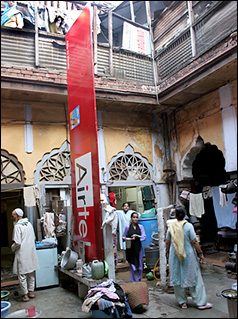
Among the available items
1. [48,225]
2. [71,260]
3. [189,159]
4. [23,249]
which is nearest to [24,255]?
[23,249]

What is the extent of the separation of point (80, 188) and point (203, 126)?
4397mm

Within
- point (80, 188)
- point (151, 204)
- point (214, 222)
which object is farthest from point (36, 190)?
point (214, 222)

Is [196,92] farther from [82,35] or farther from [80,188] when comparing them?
[80,188]

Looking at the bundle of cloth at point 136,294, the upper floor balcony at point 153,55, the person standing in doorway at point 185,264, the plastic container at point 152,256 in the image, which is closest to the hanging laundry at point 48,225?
the plastic container at point 152,256

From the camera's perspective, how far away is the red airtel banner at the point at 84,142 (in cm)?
548

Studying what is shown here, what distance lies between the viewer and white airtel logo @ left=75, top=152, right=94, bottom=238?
5.65 m

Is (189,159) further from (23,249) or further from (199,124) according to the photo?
(23,249)

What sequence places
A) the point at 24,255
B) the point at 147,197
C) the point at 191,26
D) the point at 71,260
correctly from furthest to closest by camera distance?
the point at 147,197, the point at 191,26, the point at 71,260, the point at 24,255

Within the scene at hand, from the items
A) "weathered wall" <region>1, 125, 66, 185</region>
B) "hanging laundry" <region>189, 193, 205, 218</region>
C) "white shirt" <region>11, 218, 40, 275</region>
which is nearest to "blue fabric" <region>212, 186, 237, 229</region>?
"hanging laundry" <region>189, 193, 205, 218</region>

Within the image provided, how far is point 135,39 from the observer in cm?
930

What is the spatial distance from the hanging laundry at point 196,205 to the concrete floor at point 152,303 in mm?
2076

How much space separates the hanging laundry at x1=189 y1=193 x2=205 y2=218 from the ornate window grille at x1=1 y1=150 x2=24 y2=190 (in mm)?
5064

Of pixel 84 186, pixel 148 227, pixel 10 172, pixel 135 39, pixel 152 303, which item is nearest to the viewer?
pixel 152 303

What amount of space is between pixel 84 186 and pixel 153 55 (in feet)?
18.6
